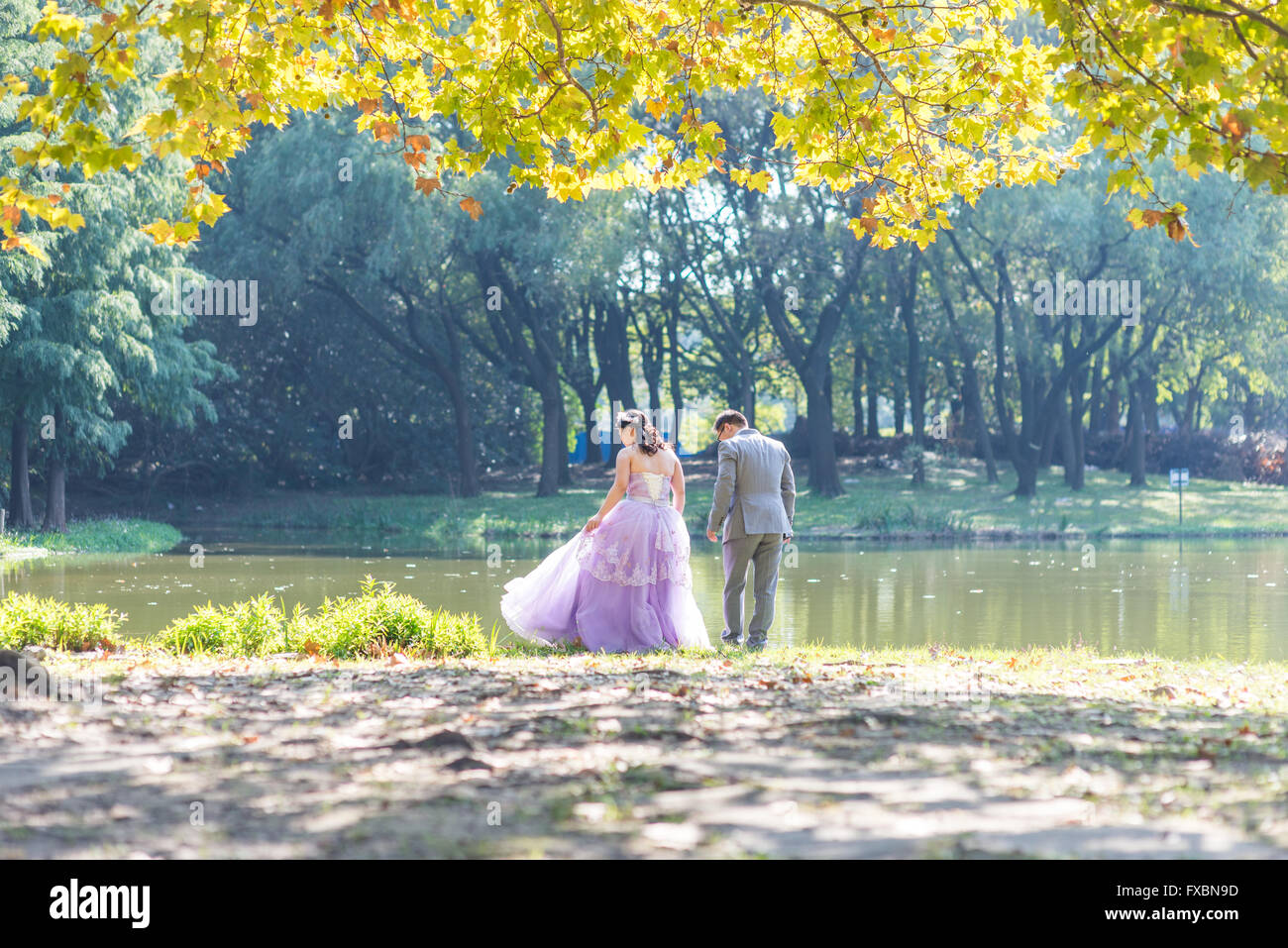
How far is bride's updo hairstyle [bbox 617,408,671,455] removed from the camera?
1110 cm

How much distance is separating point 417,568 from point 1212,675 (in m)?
16.3

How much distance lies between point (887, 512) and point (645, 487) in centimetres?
2174

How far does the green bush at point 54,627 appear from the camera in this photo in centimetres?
1026

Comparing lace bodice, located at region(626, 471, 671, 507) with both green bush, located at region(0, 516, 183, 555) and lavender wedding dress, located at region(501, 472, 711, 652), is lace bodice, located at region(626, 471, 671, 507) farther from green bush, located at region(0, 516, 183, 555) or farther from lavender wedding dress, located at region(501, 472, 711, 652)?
green bush, located at region(0, 516, 183, 555)

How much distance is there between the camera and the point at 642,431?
11.2 meters

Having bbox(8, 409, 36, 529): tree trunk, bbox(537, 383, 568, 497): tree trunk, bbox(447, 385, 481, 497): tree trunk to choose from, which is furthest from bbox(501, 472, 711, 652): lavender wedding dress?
bbox(447, 385, 481, 497): tree trunk

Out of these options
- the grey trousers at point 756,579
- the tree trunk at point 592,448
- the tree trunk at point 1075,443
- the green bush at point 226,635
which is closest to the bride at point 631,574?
the grey trousers at point 756,579

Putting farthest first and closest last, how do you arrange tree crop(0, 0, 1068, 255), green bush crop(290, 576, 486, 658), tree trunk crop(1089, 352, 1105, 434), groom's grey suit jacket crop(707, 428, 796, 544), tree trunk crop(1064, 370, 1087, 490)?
tree trunk crop(1089, 352, 1105, 434) → tree trunk crop(1064, 370, 1087, 490) → groom's grey suit jacket crop(707, 428, 796, 544) → green bush crop(290, 576, 486, 658) → tree crop(0, 0, 1068, 255)

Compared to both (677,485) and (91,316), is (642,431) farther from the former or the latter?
(91,316)

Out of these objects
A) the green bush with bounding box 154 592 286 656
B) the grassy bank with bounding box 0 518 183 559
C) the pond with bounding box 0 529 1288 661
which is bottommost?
Result: the pond with bounding box 0 529 1288 661

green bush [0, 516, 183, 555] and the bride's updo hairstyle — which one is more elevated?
the bride's updo hairstyle

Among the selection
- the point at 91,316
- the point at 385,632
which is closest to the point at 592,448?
the point at 91,316

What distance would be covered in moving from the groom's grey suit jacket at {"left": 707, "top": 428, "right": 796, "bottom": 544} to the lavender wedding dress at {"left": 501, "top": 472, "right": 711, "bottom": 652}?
1.59 ft

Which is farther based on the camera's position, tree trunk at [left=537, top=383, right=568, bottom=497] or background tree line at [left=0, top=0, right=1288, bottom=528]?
tree trunk at [left=537, top=383, right=568, bottom=497]
